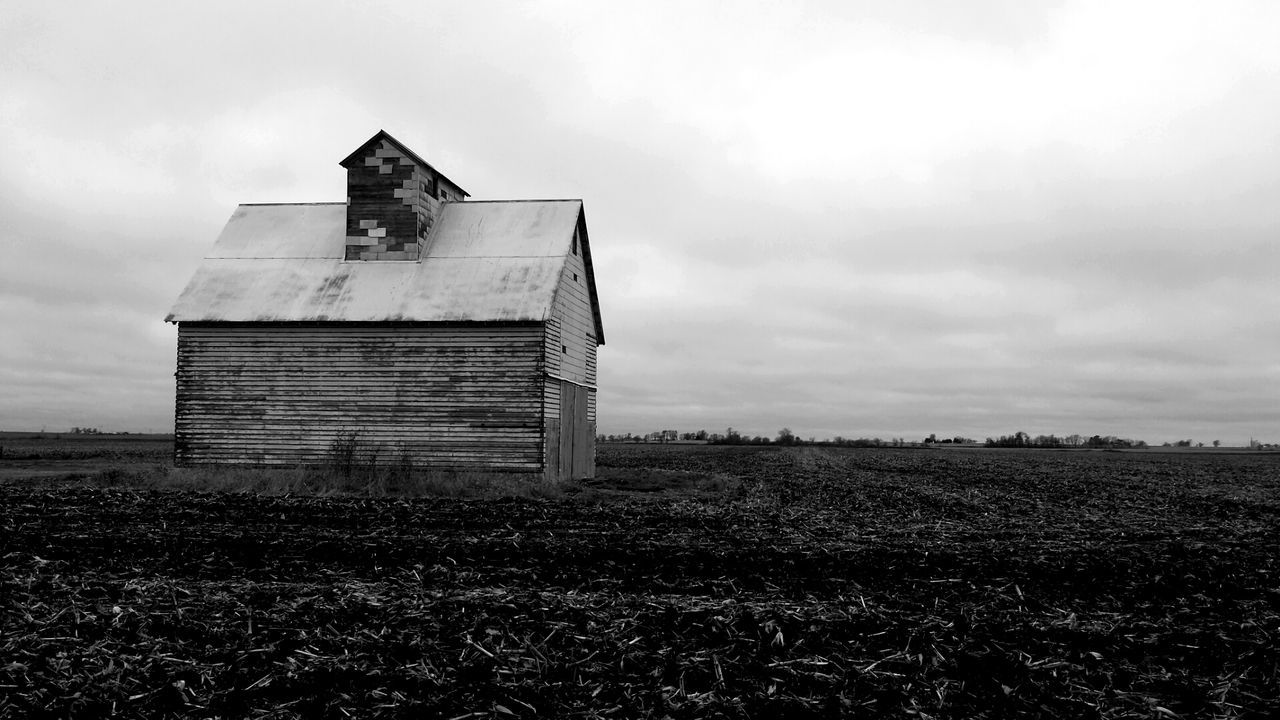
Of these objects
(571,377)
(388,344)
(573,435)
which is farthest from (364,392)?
(573,435)

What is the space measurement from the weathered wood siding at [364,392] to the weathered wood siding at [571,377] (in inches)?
40.5

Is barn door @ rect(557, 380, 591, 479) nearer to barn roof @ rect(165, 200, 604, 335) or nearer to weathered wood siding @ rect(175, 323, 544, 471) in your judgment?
weathered wood siding @ rect(175, 323, 544, 471)

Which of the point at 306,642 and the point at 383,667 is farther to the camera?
the point at 306,642

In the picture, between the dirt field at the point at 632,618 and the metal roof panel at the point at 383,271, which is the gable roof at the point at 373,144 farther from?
the dirt field at the point at 632,618

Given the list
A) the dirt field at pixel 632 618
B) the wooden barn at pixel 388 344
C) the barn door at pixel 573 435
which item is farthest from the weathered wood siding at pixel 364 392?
the dirt field at pixel 632 618

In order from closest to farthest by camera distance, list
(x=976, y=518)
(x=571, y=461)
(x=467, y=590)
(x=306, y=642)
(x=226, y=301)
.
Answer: (x=306, y=642)
(x=467, y=590)
(x=976, y=518)
(x=226, y=301)
(x=571, y=461)

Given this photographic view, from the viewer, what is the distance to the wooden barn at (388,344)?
2145 centimetres

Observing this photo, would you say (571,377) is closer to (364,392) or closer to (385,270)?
(364,392)

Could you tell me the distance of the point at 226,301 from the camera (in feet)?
75.1

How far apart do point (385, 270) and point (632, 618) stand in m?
18.8

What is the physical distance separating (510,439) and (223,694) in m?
16.0

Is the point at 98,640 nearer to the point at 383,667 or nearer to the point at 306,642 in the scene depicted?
the point at 306,642

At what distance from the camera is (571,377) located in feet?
80.9

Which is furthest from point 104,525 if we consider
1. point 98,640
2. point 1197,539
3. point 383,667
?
point 1197,539
